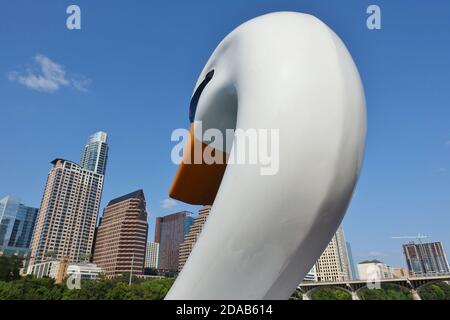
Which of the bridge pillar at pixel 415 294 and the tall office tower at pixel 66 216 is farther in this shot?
the tall office tower at pixel 66 216

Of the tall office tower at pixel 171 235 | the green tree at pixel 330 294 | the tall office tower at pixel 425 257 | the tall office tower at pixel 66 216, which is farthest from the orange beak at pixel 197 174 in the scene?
the tall office tower at pixel 425 257

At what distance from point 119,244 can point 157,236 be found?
38.9 meters

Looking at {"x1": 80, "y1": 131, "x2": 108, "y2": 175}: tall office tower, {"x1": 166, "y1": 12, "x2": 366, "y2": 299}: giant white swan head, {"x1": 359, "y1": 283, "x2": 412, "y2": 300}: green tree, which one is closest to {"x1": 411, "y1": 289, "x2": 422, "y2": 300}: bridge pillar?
{"x1": 359, "y1": 283, "x2": 412, "y2": 300}: green tree

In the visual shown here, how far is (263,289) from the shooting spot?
2.08 m

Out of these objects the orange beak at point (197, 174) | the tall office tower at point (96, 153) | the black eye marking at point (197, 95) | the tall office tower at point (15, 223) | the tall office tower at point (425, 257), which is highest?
the tall office tower at point (96, 153)

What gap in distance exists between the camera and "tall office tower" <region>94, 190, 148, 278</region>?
199 feet

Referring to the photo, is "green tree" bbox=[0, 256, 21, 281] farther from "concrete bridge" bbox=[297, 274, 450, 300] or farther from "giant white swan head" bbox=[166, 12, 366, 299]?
"concrete bridge" bbox=[297, 274, 450, 300]

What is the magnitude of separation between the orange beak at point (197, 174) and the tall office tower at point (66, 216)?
63.3 m

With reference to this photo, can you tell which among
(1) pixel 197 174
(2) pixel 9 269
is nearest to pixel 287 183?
(1) pixel 197 174

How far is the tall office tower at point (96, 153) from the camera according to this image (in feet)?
311

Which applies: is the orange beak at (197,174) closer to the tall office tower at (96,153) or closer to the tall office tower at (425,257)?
the tall office tower at (96,153)

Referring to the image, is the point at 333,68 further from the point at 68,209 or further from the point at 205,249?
the point at 68,209
